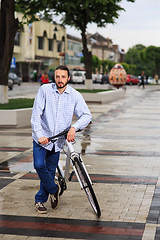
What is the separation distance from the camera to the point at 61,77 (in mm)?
5746

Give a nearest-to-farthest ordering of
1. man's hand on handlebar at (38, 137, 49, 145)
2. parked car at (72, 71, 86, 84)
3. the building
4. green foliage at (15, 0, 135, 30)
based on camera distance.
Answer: man's hand on handlebar at (38, 137, 49, 145) < green foliage at (15, 0, 135, 30) < parked car at (72, 71, 86, 84) < the building

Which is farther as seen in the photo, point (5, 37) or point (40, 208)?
point (5, 37)

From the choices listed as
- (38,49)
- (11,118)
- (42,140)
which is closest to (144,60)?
(38,49)

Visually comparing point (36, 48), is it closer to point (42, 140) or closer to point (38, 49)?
point (38, 49)

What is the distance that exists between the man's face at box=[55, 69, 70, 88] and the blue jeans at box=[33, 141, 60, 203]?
0.69 meters

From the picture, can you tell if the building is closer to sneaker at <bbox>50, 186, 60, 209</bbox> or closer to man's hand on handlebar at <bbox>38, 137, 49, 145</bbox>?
sneaker at <bbox>50, 186, 60, 209</bbox>

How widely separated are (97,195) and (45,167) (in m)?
1.31

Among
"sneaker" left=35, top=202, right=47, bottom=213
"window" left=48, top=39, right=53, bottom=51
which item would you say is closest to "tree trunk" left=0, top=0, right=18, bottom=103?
"sneaker" left=35, top=202, right=47, bottom=213

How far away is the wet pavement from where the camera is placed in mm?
5352

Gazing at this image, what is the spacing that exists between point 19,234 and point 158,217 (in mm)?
1572

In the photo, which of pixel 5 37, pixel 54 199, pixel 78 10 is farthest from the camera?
pixel 78 10

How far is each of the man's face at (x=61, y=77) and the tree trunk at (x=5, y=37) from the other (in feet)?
38.4

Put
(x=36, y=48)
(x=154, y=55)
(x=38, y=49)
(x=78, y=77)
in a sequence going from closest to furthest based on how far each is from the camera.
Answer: (x=78, y=77) → (x=36, y=48) → (x=38, y=49) → (x=154, y=55)

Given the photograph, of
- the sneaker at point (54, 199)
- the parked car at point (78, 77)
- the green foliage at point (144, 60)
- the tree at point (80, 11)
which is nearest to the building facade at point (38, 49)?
the parked car at point (78, 77)
